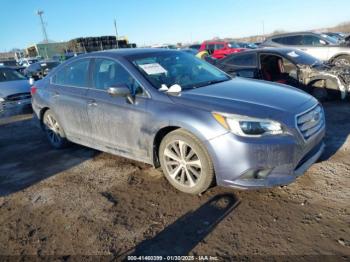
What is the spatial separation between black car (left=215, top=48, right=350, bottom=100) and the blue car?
3.38 meters

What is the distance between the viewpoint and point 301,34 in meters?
12.9

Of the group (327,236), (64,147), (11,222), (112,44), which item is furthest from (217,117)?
(112,44)

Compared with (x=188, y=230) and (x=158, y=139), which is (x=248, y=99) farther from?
(x=188, y=230)

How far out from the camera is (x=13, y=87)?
957 centimetres

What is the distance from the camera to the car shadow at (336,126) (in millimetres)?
4652

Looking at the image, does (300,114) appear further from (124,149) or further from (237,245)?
(124,149)

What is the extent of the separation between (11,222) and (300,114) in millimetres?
3339

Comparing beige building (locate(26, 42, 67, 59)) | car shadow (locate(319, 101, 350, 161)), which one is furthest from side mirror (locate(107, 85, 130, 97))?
beige building (locate(26, 42, 67, 59))

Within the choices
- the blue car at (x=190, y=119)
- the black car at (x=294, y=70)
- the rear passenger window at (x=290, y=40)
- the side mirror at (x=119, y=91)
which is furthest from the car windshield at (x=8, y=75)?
the rear passenger window at (x=290, y=40)

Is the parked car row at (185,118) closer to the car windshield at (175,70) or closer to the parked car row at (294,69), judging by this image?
the car windshield at (175,70)

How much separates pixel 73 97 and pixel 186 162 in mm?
2267

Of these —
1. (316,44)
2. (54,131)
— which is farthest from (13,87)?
(316,44)

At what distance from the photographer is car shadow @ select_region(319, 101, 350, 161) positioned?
4652 mm

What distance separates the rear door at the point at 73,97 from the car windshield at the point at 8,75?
5602mm
